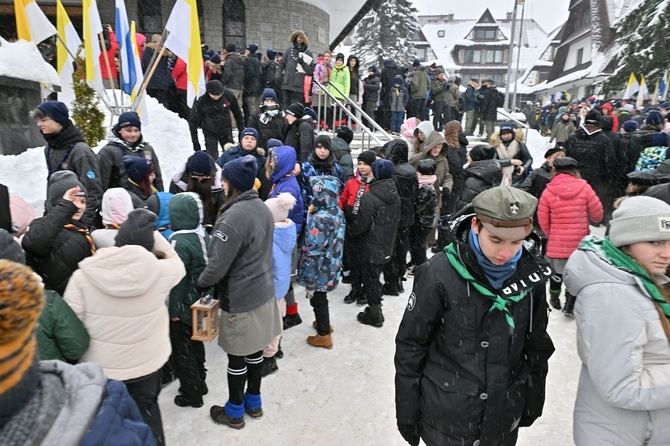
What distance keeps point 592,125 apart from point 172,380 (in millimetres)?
7662

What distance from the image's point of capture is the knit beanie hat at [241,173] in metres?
3.32

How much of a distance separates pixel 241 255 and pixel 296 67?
8150 millimetres

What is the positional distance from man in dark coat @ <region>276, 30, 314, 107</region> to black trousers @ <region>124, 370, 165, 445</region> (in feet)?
28.8

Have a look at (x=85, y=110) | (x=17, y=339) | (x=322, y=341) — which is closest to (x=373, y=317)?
(x=322, y=341)

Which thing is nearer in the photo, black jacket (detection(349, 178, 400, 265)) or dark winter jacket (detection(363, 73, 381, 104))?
black jacket (detection(349, 178, 400, 265))

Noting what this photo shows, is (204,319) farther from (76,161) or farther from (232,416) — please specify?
(76,161)

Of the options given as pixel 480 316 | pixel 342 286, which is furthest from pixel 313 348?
pixel 480 316

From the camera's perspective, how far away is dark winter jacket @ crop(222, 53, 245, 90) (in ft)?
35.1

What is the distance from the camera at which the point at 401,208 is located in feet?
20.2

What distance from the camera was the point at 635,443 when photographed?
2.00m

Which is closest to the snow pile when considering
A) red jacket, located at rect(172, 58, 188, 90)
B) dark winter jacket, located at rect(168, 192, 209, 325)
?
red jacket, located at rect(172, 58, 188, 90)

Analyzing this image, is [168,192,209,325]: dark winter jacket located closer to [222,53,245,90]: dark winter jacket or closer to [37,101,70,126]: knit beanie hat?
[37,101,70,126]: knit beanie hat

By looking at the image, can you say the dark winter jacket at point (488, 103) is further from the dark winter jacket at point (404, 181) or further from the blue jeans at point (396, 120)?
the dark winter jacket at point (404, 181)

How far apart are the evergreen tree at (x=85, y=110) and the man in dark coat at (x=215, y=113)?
167 centimetres
